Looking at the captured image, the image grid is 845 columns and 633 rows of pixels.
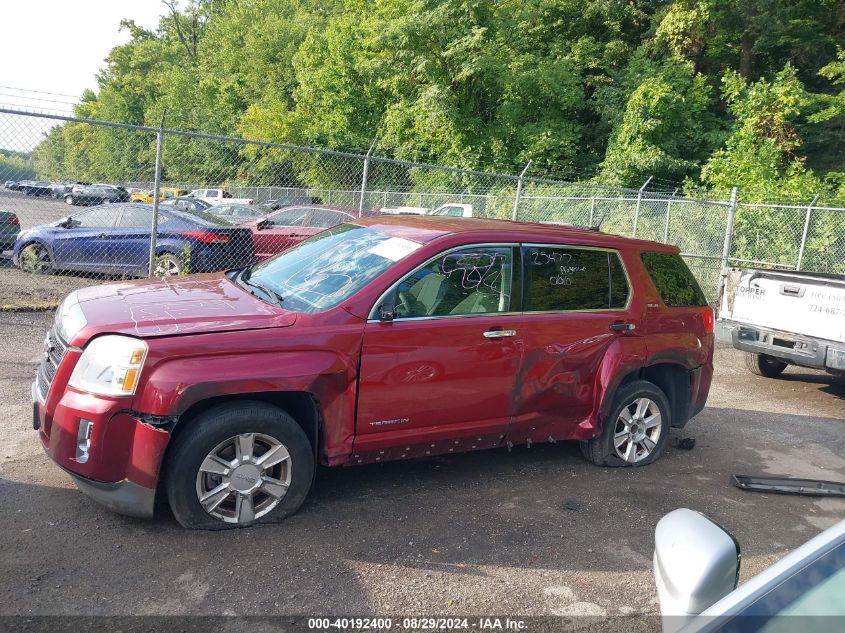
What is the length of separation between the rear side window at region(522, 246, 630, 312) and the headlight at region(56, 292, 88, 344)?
2.77m

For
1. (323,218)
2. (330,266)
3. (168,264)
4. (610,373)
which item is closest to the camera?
(330,266)

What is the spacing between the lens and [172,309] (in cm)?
407

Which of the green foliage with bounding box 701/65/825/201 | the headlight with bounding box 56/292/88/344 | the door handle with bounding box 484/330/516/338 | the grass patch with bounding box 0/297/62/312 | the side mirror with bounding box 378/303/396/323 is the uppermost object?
the green foliage with bounding box 701/65/825/201

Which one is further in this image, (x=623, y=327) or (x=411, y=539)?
Answer: (x=623, y=327)

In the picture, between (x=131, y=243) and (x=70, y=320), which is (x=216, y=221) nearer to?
(x=131, y=243)

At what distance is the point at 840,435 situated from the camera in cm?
678

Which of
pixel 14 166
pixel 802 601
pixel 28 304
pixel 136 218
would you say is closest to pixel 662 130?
pixel 136 218

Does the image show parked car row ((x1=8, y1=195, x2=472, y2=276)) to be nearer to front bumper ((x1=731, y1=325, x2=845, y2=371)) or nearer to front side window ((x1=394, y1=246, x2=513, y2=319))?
front bumper ((x1=731, y1=325, x2=845, y2=371))

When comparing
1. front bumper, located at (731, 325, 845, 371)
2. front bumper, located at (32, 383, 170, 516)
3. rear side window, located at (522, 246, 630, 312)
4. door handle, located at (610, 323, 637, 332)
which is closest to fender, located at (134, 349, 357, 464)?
front bumper, located at (32, 383, 170, 516)

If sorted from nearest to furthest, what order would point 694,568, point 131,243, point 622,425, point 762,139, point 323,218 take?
1. point 694,568
2. point 622,425
3. point 131,243
4. point 323,218
5. point 762,139

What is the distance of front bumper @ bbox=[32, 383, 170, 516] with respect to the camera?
3592 millimetres

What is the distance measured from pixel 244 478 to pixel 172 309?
107 centimetres

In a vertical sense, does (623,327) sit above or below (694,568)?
above

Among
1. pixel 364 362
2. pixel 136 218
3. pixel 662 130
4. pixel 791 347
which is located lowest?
pixel 791 347
